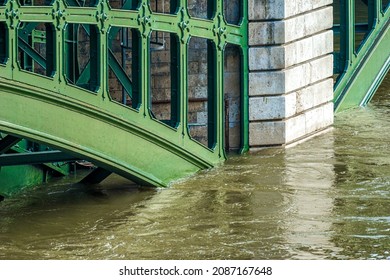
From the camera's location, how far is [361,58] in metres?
29.0

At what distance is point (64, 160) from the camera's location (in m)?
21.5

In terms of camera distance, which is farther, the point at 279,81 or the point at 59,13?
the point at 279,81

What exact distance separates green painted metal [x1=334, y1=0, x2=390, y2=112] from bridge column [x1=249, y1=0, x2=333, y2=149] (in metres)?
2.95

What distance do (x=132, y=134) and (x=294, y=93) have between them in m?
3.80

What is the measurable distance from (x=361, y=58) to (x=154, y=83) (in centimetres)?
592

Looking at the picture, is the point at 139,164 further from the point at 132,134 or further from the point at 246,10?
the point at 246,10

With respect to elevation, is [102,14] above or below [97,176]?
above

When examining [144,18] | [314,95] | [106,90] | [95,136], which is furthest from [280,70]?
[95,136]

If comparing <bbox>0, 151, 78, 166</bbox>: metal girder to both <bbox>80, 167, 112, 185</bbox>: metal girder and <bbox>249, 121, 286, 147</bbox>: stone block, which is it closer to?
<bbox>80, 167, 112, 185</bbox>: metal girder

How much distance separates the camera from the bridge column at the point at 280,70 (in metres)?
24.1

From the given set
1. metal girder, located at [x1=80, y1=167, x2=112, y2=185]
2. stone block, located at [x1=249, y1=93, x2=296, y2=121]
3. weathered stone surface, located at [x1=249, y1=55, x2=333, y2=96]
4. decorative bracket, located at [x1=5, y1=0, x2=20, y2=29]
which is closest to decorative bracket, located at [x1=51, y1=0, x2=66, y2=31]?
decorative bracket, located at [x1=5, y1=0, x2=20, y2=29]

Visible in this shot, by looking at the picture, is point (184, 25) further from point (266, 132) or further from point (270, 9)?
point (266, 132)

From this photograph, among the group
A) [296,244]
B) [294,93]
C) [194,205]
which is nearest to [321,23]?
[294,93]

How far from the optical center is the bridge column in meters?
24.1
